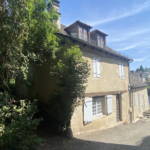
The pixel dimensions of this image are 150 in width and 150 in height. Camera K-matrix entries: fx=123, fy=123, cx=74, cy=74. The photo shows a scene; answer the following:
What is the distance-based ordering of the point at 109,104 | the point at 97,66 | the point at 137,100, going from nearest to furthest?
the point at 97,66 → the point at 109,104 → the point at 137,100

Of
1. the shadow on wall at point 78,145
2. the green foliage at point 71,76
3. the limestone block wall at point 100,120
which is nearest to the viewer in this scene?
the shadow on wall at point 78,145

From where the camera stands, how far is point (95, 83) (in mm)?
7117

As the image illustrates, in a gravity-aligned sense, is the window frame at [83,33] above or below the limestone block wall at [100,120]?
above

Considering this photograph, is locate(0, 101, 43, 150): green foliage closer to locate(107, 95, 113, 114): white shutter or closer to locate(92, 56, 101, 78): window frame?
locate(92, 56, 101, 78): window frame

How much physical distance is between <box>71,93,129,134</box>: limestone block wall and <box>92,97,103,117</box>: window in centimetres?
22

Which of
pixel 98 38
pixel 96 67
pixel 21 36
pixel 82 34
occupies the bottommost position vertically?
pixel 96 67

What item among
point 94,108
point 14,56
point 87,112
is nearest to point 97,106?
point 94,108

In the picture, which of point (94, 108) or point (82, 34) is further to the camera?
point (82, 34)

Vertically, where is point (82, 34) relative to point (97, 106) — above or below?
above

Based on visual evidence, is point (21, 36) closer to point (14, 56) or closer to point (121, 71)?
point (14, 56)

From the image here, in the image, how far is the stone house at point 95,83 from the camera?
6.18 m

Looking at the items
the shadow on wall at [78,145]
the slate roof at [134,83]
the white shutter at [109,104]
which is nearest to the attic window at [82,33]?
the white shutter at [109,104]

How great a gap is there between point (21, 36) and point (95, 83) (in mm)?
4668

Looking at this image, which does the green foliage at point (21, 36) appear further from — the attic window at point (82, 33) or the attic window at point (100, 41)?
the attic window at point (100, 41)
